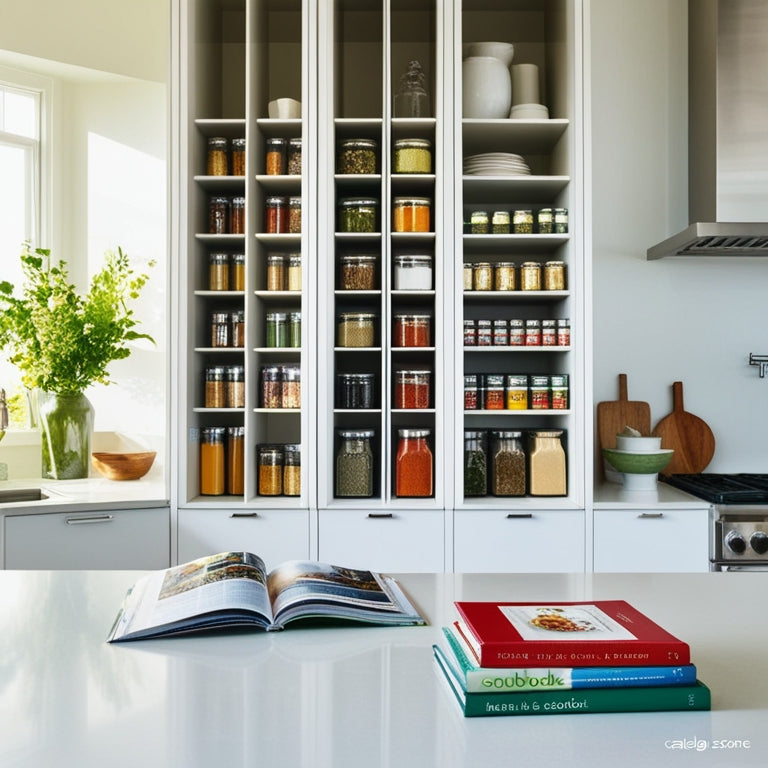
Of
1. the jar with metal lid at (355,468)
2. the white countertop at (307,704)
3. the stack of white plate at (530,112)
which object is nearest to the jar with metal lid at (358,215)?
the stack of white plate at (530,112)

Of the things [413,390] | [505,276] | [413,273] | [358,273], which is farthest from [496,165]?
[413,390]

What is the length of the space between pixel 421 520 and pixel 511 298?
1.03 meters

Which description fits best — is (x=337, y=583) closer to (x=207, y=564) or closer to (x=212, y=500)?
(x=207, y=564)

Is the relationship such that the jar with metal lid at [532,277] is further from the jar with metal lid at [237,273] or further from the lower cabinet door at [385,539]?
the jar with metal lid at [237,273]

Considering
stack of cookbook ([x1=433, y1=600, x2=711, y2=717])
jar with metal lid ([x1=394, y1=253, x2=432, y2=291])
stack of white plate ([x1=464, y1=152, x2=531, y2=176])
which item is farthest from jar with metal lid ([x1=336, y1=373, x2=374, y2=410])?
stack of cookbook ([x1=433, y1=600, x2=711, y2=717])

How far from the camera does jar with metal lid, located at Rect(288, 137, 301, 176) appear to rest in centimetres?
317

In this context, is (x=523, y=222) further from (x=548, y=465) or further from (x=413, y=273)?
(x=548, y=465)

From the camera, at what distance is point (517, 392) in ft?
10.4

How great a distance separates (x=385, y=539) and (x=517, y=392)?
30.3 inches

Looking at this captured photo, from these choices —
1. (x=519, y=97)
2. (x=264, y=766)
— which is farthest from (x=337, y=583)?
(x=519, y=97)

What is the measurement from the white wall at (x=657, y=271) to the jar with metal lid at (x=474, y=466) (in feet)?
2.58

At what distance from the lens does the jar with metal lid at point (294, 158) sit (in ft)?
10.4

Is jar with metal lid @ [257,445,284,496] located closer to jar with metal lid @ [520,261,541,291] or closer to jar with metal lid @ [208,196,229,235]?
jar with metal lid @ [208,196,229,235]

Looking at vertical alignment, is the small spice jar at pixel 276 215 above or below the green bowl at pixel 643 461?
above
